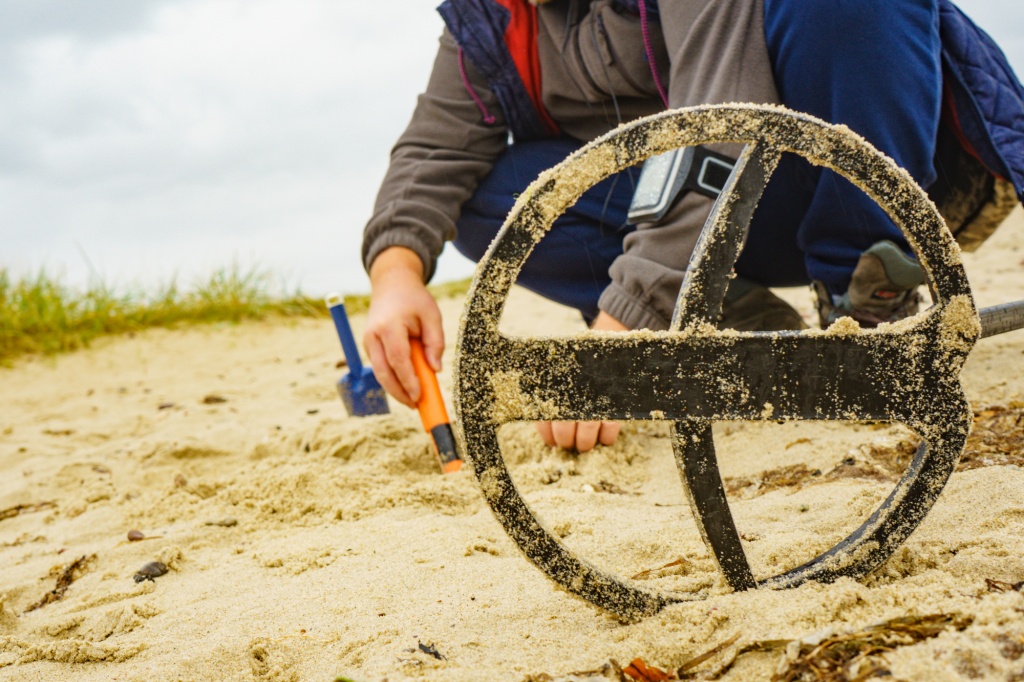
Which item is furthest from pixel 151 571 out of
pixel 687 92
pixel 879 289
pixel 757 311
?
pixel 879 289

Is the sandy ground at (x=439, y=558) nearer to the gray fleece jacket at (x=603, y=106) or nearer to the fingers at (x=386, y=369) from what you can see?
the fingers at (x=386, y=369)

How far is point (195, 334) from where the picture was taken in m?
4.76

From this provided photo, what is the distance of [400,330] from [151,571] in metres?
0.72

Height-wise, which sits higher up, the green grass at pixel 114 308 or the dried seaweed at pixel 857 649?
the green grass at pixel 114 308

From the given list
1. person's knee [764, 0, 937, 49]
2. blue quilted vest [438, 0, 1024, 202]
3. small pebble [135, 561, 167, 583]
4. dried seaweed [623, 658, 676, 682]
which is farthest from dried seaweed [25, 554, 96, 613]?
person's knee [764, 0, 937, 49]

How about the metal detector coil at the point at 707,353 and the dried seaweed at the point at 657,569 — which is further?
the dried seaweed at the point at 657,569

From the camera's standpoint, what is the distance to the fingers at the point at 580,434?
6.07 ft

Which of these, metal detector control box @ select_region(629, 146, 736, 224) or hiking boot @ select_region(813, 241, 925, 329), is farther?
hiking boot @ select_region(813, 241, 925, 329)

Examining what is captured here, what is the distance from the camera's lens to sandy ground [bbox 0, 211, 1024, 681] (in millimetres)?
976

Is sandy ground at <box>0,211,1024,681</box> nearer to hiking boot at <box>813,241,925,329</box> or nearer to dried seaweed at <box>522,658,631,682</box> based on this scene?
dried seaweed at <box>522,658,631,682</box>

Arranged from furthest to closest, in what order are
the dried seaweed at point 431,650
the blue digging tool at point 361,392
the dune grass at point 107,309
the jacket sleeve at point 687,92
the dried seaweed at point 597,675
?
the dune grass at point 107,309 < the blue digging tool at point 361,392 < the jacket sleeve at point 687,92 < the dried seaweed at point 431,650 < the dried seaweed at point 597,675

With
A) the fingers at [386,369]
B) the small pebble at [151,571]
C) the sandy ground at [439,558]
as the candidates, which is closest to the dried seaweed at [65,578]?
Result: the sandy ground at [439,558]

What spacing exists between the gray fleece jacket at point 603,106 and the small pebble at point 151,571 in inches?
36.2

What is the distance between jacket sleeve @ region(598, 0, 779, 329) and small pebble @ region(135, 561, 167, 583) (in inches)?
40.7
